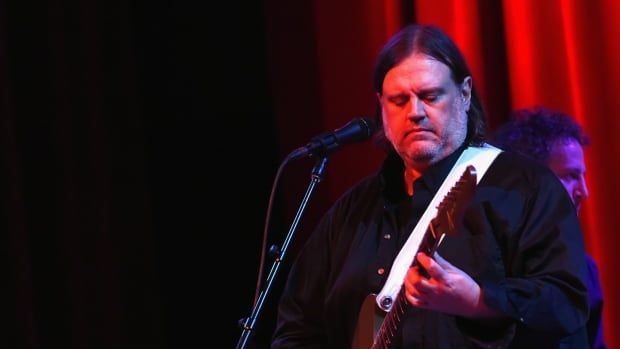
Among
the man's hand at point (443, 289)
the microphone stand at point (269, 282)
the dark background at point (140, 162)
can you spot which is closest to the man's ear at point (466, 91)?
the microphone stand at point (269, 282)

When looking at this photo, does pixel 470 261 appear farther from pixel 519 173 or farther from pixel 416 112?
pixel 416 112

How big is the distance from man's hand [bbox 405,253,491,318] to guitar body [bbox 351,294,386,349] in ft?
1.24

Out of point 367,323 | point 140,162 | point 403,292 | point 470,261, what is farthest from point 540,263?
point 140,162

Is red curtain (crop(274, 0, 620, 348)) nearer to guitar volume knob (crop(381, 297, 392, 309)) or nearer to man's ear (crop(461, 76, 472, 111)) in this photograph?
man's ear (crop(461, 76, 472, 111))

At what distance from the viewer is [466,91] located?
2258 millimetres

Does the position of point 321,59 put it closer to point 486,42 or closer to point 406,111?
point 486,42

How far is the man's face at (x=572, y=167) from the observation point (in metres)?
2.69

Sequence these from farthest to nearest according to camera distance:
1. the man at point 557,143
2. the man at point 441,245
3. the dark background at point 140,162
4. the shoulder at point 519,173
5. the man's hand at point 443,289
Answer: the dark background at point 140,162, the man at point 557,143, the shoulder at point 519,173, the man at point 441,245, the man's hand at point 443,289

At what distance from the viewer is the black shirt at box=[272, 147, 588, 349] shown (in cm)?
185

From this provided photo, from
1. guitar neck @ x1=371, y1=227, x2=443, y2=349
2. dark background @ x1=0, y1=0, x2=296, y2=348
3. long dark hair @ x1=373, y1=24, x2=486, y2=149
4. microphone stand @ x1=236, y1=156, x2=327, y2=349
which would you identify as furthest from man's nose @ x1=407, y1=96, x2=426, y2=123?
dark background @ x1=0, y1=0, x2=296, y2=348

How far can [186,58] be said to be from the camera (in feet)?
12.1

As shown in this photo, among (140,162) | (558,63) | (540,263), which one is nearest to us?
(540,263)

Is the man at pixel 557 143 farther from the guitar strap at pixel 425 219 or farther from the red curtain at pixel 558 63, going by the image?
the guitar strap at pixel 425 219

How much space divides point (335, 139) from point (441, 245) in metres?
0.38
